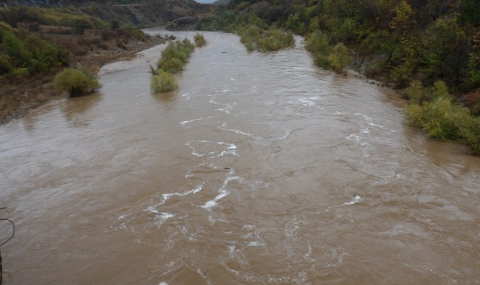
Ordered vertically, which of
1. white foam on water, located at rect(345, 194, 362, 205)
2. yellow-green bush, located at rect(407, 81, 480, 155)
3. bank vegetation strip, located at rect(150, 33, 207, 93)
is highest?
yellow-green bush, located at rect(407, 81, 480, 155)

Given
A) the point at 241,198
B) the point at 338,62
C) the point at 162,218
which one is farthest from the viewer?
the point at 338,62

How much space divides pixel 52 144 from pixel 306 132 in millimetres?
10177

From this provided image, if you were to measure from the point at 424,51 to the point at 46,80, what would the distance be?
79.5ft

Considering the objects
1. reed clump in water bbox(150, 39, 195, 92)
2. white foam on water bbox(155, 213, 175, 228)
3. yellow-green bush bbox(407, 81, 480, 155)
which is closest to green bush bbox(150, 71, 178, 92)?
reed clump in water bbox(150, 39, 195, 92)

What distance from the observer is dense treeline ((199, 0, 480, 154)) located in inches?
449

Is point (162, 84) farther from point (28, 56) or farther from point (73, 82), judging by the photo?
point (28, 56)

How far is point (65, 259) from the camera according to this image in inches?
259

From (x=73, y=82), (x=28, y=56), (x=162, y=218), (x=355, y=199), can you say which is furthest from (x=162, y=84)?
(x=355, y=199)

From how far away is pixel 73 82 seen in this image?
1961cm

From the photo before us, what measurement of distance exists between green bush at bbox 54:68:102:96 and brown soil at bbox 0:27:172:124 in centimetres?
94

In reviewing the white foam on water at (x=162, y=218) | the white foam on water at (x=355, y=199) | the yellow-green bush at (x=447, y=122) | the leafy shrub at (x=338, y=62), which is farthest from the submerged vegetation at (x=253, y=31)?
the white foam on water at (x=162, y=218)

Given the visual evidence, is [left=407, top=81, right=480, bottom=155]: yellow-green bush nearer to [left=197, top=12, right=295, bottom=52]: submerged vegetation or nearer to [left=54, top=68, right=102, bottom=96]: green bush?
[left=54, top=68, right=102, bottom=96]: green bush

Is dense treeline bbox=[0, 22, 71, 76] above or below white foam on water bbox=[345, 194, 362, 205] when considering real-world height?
above

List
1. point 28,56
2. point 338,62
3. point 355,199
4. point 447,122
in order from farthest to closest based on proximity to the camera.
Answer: point 28,56 < point 338,62 < point 447,122 < point 355,199
